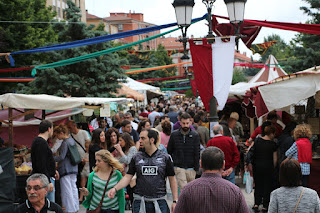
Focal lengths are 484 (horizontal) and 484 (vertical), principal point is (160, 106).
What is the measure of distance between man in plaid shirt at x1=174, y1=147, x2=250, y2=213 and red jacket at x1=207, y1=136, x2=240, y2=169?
16.7 ft

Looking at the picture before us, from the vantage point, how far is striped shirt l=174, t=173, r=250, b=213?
4.07 metres

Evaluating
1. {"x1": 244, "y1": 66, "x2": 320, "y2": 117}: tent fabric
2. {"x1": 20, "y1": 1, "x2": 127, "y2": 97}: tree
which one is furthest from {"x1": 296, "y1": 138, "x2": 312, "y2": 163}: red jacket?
{"x1": 20, "y1": 1, "x2": 127, "y2": 97}: tree

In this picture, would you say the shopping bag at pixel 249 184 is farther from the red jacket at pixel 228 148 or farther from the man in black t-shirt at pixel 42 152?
the man in black t-shirt at pixel 42 152

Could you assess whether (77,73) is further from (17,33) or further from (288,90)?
(288,90)

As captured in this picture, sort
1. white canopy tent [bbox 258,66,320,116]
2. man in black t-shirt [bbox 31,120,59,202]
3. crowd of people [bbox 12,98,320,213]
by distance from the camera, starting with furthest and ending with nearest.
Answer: white canopy tent [bbox 258,66,320,116] < man in black t-shirt [bbox 31,120,59,202] < crowd of people [bbox 12,98,320,213]

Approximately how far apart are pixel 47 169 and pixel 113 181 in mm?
2221

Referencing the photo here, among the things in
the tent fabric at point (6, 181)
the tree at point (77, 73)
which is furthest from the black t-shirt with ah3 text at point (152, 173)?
the tree at point (77, 73)

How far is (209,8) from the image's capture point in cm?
1010

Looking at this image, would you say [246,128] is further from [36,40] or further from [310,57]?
[36,40]

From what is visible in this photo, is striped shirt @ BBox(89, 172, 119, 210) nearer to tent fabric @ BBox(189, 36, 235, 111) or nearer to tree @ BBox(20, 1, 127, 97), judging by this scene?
tent fabric @ BBox(189, 36, 235, 111)

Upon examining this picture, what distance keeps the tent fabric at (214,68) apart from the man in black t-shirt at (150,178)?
367 cm

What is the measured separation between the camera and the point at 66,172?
33.5 ft

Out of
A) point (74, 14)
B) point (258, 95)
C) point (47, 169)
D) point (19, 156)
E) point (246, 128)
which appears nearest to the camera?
point (47, 169)

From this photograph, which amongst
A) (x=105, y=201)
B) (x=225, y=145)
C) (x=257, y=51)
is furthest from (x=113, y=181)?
(x=257, y=51)
